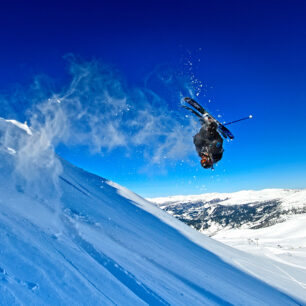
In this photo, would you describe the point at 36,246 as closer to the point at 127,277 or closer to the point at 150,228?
the point at 127,277

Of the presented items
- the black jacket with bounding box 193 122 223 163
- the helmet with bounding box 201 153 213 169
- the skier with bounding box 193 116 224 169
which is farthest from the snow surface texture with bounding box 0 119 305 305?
the black jacket with bounding box 193 122 223 163

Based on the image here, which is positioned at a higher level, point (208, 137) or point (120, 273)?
point (208, 137)

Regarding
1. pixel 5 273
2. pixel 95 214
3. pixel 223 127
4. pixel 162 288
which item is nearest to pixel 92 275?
pixel 5 273

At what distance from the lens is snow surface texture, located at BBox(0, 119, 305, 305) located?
203 inches

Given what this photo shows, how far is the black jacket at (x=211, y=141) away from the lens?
1156 cm

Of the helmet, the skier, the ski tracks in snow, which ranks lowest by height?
the ski tracks in snow

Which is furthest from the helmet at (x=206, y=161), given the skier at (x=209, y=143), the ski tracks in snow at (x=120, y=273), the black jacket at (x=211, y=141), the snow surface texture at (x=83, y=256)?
the ski tracks in snow at (x=120, y=273)

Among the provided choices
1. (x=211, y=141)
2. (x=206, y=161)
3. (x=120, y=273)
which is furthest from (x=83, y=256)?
(x=211, y=141)

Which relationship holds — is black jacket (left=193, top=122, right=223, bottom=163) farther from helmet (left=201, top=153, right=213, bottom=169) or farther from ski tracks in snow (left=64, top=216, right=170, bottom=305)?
ski tracks in snow (left=64, top=216, right=170, bottom=305)

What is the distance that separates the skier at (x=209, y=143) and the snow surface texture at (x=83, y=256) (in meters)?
5.27

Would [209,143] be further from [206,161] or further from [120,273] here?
[120,273]

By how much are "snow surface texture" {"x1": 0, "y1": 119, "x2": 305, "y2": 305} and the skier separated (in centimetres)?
527

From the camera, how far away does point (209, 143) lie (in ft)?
38.2

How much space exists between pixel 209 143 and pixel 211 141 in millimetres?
142
